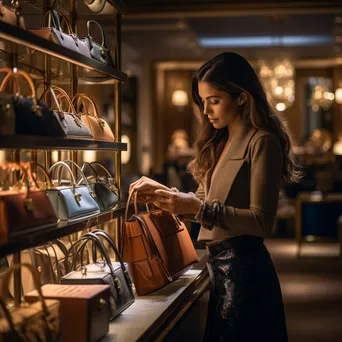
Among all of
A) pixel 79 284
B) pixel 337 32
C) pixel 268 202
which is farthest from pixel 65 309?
pixel 337 32

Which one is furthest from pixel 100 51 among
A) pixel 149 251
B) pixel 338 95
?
pixel 338 95

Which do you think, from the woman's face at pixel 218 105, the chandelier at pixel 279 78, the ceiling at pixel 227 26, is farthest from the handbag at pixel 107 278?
the chandelier at pixel 279 78

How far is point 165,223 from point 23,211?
103 cm

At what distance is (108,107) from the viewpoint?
17125 millimetres

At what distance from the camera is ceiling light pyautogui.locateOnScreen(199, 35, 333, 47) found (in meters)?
16.2

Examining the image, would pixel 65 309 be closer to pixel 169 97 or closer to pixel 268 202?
pixel 268 202

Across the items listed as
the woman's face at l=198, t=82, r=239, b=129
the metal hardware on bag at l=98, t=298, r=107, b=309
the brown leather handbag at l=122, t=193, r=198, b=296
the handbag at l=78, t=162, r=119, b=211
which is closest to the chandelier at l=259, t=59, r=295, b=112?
the handbag at l=78, t=162, r=119, b=211

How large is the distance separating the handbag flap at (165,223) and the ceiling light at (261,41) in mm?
13454

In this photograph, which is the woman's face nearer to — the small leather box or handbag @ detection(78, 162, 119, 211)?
handbag @ detection(78, 162, 119, 211)

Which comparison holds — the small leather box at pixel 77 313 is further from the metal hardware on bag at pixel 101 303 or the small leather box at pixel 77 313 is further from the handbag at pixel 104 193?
the handbag at pixel 104 193

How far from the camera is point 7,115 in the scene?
1908mm

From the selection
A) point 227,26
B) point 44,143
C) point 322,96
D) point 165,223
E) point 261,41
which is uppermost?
point 261,41

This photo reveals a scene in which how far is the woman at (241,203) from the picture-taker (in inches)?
100.0

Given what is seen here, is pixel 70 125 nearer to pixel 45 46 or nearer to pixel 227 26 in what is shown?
pixel 45 46
